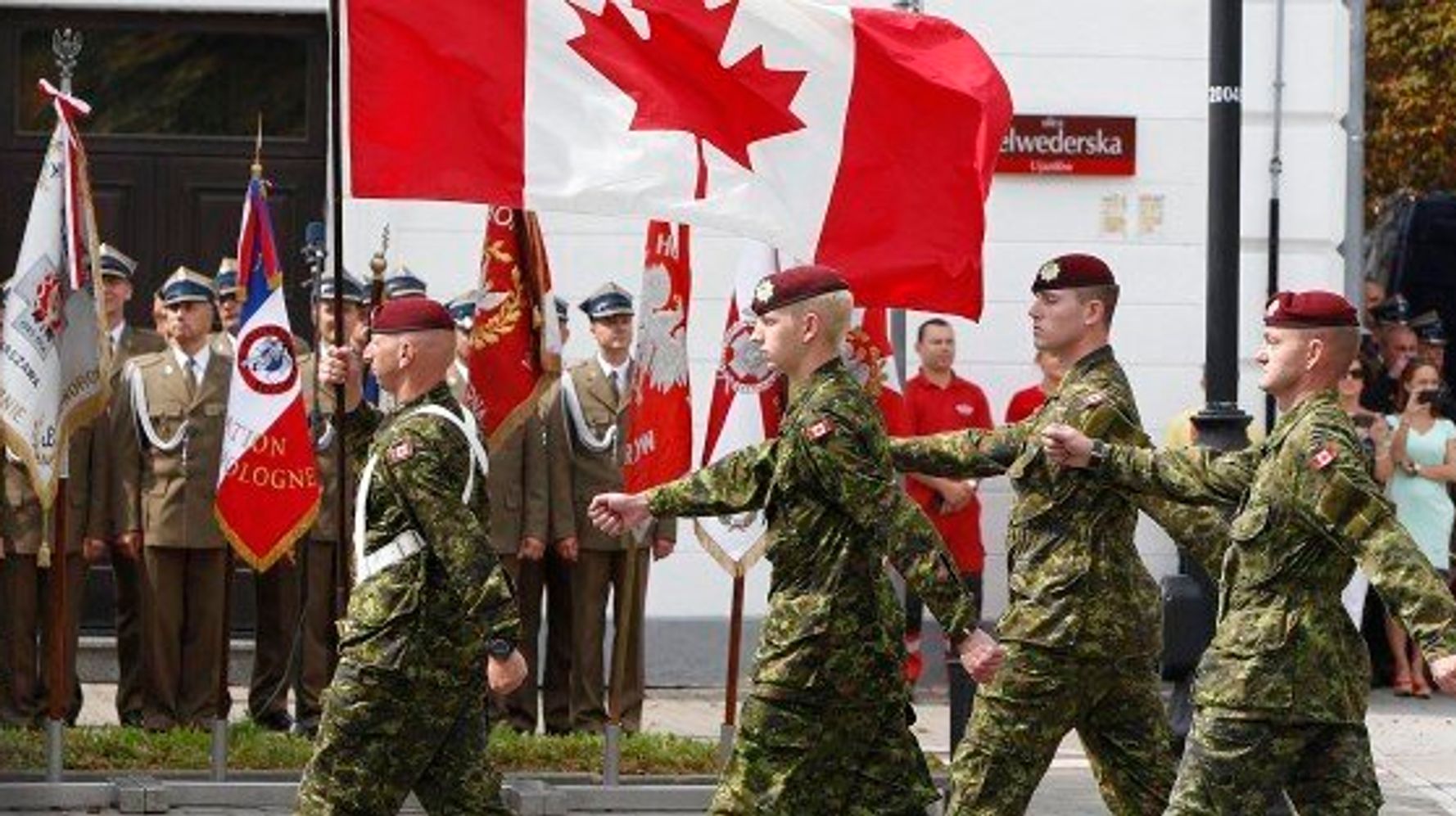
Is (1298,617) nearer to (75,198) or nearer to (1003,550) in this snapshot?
(75,198)

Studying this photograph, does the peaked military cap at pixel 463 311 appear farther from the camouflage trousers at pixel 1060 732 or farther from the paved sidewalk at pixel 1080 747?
the camouflage trousers at pixel 1060 732

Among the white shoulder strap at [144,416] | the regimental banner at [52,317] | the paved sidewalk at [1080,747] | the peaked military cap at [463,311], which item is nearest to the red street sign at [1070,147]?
the paved sidewalk at [1080,747]

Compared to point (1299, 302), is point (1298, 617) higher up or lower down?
lower down

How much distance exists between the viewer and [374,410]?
41.0 ft

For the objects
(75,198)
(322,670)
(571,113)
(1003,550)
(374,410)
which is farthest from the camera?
(1003,550)

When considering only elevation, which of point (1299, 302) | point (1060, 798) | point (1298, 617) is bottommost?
point (1060, 798)

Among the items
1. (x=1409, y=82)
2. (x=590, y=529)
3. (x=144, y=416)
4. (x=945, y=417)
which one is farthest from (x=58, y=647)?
(x=1409, y=82)

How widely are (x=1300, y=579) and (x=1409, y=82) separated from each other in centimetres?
2266

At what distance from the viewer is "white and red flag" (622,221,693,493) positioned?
50.1 ft

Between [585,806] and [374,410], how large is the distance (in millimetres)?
2936

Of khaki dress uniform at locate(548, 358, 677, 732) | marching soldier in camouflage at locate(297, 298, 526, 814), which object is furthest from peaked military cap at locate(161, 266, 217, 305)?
marching soldier in camouflage at locate(297, 298, 526, 814)

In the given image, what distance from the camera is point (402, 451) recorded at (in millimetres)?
11258

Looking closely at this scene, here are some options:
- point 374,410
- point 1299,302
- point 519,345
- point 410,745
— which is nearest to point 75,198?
point 519,345

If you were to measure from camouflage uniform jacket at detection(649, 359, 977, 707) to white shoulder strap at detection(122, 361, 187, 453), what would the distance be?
6.39 meters
